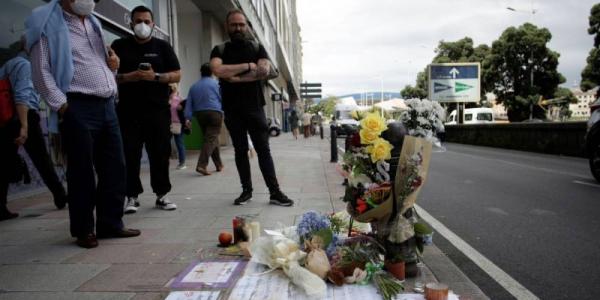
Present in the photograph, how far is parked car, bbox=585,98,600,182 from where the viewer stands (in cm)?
749

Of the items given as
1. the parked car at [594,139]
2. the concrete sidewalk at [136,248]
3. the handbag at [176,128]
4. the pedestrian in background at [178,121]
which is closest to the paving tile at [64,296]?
the concrete sidewalk at [136,248]

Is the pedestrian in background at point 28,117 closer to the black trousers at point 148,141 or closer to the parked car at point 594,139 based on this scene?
the black trousers at point 148,141

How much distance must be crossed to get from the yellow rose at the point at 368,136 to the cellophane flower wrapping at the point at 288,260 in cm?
79

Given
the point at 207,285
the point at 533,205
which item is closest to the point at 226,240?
the point at 207,285

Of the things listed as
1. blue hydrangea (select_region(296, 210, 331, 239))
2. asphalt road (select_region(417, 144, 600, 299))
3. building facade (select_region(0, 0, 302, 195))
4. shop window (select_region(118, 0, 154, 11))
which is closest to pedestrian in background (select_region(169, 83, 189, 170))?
building facade (select_region(0, 0, 302, 195))

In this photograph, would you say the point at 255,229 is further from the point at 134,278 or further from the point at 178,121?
the point at 178,121

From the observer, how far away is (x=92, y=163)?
363cm

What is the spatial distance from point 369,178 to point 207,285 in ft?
3.84

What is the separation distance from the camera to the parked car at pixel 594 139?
7486 millimetres

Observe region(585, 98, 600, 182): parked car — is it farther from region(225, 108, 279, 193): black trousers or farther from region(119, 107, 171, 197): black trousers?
region(119, 107, 171, 197): black trousers

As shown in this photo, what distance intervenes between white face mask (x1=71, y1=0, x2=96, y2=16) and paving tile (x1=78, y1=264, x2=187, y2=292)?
1924mm

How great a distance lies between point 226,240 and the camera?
11.4 feet

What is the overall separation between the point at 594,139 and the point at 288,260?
6.77 m

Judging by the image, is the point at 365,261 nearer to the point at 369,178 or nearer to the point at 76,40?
the point at 369,178
